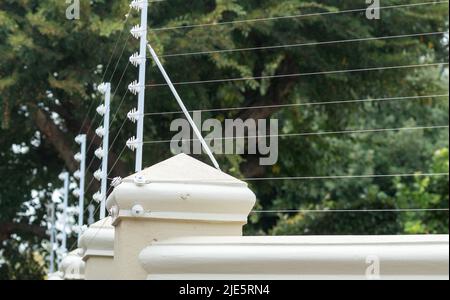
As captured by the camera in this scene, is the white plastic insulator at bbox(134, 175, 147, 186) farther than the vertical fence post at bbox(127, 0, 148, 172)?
No

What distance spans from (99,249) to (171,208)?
1.43 meters

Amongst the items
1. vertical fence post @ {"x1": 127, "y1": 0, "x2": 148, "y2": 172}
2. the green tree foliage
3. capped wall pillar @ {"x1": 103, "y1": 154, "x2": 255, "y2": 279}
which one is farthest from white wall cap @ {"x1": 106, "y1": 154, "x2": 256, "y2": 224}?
the green tree foliage

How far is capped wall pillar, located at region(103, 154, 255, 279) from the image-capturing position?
4672 millimetres

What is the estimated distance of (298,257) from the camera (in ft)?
13.8

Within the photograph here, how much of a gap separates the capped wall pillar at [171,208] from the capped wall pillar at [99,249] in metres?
1.05

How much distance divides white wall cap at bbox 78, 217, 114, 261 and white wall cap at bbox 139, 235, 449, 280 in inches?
52.8

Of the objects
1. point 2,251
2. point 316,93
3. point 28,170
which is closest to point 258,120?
point 316,93

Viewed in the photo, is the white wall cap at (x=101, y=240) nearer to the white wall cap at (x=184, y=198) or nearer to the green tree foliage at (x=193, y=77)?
the white wall cap at (x=184, y=198)

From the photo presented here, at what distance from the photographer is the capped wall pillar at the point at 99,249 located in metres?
5.89

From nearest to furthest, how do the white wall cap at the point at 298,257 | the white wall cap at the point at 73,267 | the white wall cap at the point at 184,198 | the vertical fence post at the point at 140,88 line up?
the white wall cap at the point at 298,257 → the white wall cap at the point at 184,198 → the vertical fence post at the point at 140,88 → the white wall cap at the point at 73,267

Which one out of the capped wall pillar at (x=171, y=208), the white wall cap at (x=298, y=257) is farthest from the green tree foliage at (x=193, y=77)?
the white wall cap at (x=298, y=257)

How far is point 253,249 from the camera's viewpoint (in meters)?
4.31

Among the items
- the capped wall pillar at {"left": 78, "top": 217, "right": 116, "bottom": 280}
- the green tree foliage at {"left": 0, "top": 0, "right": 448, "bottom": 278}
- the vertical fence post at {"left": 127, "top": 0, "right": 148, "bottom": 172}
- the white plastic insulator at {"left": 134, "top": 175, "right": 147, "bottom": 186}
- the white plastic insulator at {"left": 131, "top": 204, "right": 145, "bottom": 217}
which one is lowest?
the capped wall pillar at {"left": 78, "top": 217, "right": 116, "bottom": 280}

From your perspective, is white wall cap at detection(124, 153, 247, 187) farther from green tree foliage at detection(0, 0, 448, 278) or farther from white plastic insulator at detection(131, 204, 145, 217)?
green tree foliage at detection(0, 0, 448, 278)
